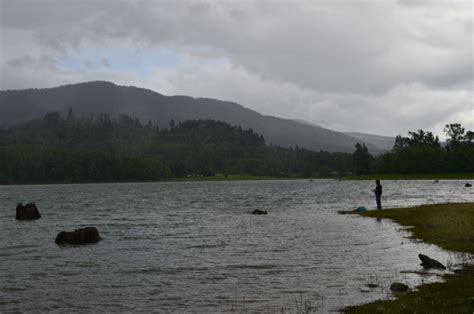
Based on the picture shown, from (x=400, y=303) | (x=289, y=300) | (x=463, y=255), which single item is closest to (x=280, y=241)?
(x=463, y=255)

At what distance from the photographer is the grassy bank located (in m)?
18.7

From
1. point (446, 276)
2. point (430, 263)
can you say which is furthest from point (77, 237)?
point (446, 276)

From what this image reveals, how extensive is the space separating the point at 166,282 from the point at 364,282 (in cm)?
1095

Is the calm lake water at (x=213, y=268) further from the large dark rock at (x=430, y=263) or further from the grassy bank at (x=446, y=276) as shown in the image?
the grassy bank at (x=446, y=276)

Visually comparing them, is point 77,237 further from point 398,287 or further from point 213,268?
point 398,287

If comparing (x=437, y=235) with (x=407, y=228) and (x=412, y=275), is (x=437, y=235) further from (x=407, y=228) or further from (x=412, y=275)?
(x=412, y=275)

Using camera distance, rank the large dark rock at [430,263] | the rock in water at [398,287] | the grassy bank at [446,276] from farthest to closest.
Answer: the large dark rock at [430,263] → the rock in water at [398,287] → the grassy bank at [446,276]

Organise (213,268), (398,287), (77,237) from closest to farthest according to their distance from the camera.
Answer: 1. (398,287)
2. (213,268)
3. (77,237)

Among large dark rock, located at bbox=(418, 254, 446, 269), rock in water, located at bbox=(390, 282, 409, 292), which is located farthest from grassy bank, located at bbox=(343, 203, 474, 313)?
large dark rock, located at bbox=(418, 254, 446, 269)

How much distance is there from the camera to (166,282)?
27.3 metres

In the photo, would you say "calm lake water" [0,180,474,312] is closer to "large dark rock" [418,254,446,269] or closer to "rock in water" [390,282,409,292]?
"large dark rock" [418,254,446,269]

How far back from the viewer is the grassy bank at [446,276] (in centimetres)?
1867

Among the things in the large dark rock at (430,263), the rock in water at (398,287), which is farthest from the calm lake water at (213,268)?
the rock in water at (398,287)

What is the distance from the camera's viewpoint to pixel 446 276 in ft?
80.8
